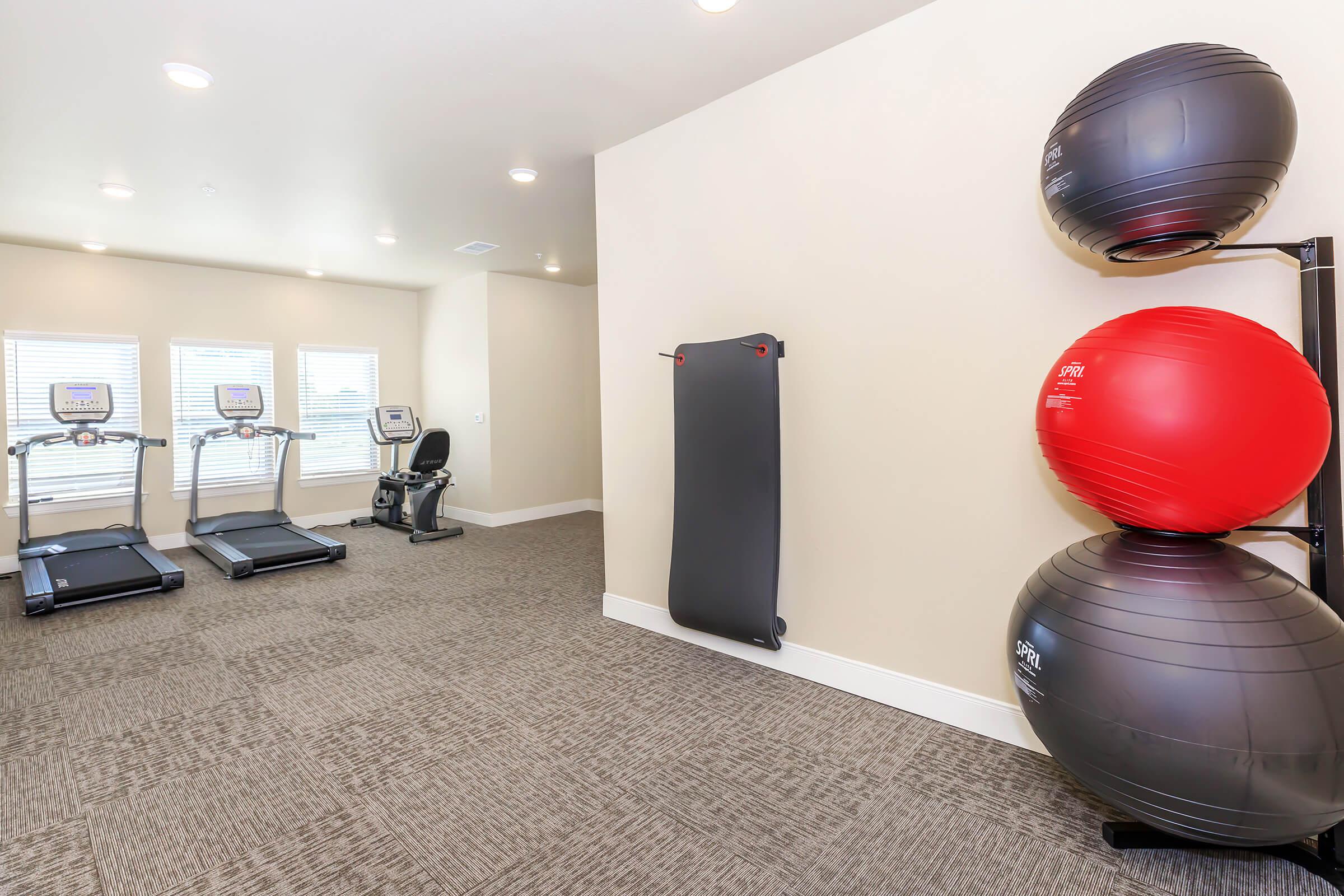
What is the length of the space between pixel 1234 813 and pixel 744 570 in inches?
72.8

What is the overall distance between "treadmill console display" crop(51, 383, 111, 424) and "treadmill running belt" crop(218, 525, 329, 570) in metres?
1.31

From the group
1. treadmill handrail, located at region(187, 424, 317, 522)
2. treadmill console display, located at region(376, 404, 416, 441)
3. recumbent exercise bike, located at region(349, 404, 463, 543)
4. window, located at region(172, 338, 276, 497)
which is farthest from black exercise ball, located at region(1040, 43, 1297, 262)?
window, located at region(172, 338, 276, 497)

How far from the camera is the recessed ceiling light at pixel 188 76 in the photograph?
2.70 meters

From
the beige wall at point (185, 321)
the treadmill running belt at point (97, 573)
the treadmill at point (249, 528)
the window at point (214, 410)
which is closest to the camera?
the treadmill running belt at point (97, 573)

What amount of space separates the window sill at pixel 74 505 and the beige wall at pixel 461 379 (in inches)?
112

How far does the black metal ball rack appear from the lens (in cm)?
162

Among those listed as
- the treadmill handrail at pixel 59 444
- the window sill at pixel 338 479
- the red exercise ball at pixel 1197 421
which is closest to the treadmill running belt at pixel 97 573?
the treadmill handrail at pixel 59 444

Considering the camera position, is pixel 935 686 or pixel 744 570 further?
pixel 744 570

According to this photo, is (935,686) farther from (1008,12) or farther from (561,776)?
(1008,12)

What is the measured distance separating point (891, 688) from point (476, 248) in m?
4.91

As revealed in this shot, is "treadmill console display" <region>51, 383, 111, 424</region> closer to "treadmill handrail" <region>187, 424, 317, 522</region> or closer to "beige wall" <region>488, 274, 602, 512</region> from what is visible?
"treadmill handrail" <region>187, 424, 317, 522</region>

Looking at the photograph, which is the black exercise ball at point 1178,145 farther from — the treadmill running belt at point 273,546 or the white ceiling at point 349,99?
the treadmill running belt at point 273,546

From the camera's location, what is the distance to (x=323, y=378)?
6.94 metres

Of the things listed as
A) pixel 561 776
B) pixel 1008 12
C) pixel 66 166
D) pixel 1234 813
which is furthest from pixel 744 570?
pixel 66 166
